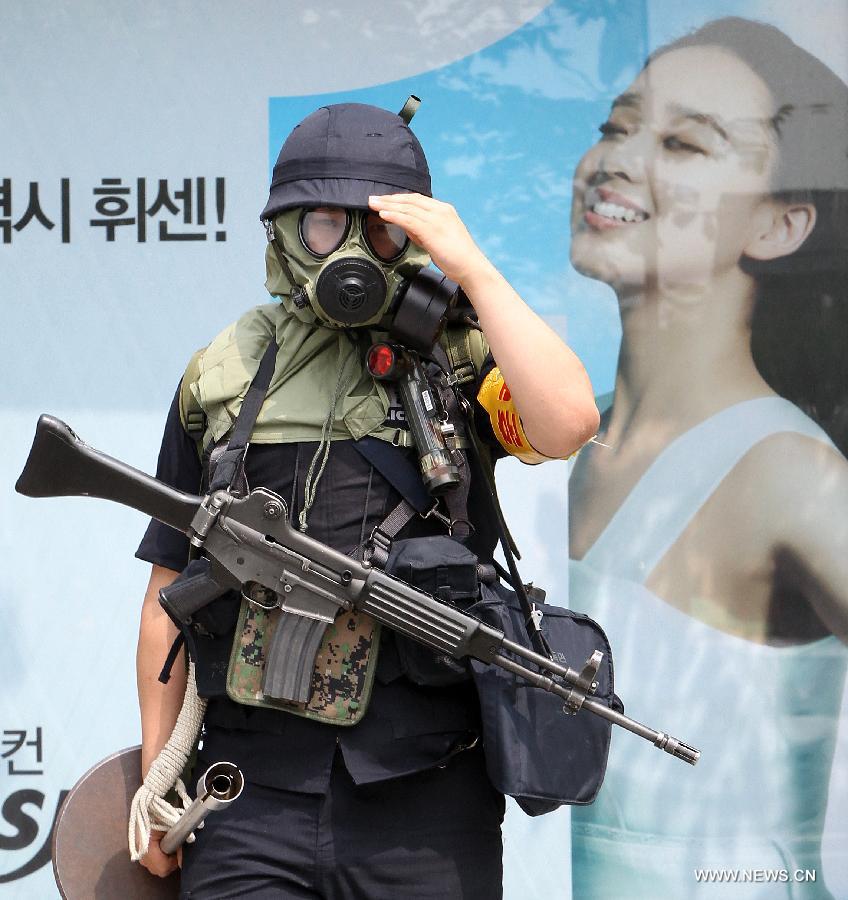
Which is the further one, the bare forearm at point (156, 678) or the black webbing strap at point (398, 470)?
the bare forearm at point (156, 678)

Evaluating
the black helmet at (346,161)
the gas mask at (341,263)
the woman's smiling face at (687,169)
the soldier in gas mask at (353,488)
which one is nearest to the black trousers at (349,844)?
the soldier in gas mask at (353,488)

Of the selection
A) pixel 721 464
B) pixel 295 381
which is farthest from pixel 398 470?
pixel 721 464

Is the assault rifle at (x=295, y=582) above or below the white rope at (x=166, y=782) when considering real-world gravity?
above

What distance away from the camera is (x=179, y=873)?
1.73 metres

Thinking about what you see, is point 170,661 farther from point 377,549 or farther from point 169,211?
point 169,211

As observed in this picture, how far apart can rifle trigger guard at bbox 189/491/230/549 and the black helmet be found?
386mm

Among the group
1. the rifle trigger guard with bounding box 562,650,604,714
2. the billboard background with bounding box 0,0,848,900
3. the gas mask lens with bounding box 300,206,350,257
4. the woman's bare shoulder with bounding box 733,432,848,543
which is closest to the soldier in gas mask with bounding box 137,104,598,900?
the gas mask lens with bounding box 300,206,350,257

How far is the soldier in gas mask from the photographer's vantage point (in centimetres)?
154

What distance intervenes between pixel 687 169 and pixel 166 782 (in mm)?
1821

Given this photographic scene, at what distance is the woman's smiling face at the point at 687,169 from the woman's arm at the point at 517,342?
132 cm

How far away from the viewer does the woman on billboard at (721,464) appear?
279 centimetres

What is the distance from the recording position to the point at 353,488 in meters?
1.62

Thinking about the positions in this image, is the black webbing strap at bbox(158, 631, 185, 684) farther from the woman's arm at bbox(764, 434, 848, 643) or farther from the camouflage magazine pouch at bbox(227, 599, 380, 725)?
the woman's arm at bbox(764, 434, 848, 643)

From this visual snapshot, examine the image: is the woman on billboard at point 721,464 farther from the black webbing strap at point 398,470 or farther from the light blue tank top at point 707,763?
the black webbing strap at point 398,470
